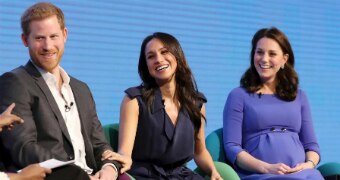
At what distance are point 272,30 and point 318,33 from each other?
220 centimetres

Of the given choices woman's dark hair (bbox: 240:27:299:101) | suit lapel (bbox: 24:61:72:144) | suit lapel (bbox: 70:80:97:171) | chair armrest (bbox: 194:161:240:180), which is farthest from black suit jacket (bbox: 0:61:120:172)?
woman's dark hair (bbox: 240:27:299:101)

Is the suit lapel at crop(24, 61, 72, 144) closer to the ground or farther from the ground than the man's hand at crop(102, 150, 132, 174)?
farther from the ground

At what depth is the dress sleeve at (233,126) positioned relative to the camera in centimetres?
374

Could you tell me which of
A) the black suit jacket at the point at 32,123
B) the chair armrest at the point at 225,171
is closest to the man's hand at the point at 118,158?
the black suit jacket at the point at 32,123

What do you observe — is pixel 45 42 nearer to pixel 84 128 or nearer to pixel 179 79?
pixel 84 128

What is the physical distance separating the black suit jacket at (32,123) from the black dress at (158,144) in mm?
684

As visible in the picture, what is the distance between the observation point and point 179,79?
3508 mm

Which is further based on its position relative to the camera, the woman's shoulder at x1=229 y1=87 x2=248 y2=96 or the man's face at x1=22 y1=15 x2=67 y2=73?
the woman's shoulder at x1=229 y1=87 x2=248 y2=96

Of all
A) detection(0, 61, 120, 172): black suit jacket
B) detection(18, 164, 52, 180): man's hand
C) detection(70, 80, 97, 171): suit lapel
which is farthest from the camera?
detection(70, 80, 97, 171): suit lapel

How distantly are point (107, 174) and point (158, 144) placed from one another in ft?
2.06

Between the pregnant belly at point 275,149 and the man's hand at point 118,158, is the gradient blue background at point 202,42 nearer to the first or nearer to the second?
the pregnant belly at point 275,149

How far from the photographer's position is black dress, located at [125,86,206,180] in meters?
3.36

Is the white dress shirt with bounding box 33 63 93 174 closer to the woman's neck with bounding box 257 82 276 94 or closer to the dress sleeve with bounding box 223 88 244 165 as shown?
the dress sleeve with bounding box 223 88 244 165

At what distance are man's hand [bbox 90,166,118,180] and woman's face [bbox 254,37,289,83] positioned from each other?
1324mm
